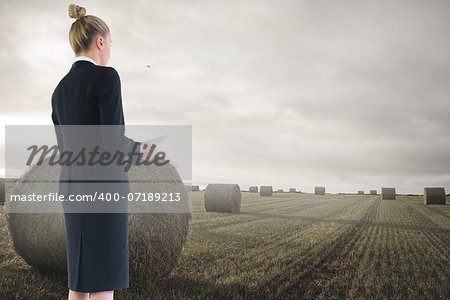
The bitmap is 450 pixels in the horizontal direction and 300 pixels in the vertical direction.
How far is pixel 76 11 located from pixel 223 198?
14746mm

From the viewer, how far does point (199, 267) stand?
6074 millimetres

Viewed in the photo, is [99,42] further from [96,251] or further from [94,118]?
[96,251]

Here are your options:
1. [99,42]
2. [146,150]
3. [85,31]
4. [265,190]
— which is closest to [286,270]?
[146,150]

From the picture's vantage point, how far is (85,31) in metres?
2.26

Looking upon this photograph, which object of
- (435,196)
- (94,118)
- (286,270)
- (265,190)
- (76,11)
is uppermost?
(76,11)

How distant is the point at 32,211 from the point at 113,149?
4.23 m

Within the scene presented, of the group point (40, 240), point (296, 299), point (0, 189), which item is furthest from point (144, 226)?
point (0, 189)

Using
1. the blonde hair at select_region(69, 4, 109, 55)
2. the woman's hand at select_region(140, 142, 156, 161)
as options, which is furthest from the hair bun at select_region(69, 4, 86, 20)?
the woman's hand at select_region(140, 142, 156, 161)

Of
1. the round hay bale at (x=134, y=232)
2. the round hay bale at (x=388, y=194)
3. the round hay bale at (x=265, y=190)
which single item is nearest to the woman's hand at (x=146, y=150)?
the round hay bale at (x=134, y=232)

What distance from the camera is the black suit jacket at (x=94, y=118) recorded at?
2137mm

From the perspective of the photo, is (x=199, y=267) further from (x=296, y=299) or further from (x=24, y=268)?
(x=24, y=268)

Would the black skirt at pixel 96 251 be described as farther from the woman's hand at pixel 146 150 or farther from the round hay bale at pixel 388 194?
the round hay bale at pixel 388 194

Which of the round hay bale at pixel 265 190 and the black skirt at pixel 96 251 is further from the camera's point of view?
the round hay bale at pixel 265 190

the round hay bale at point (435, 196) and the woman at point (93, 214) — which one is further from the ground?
the woman at point (93, 214)
